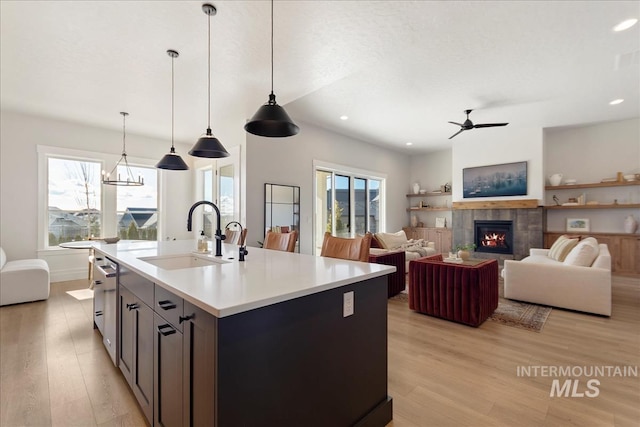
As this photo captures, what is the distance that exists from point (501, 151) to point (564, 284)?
13.7 feet

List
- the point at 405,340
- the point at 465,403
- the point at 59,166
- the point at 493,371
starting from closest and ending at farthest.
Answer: the point at 465,403 → the point at 493,371 → the point at 405,340 → the point at 59,166

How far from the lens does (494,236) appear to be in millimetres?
7023

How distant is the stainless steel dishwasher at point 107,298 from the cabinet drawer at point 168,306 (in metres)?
1.00

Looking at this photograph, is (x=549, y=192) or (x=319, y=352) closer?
(x=319, y=352)

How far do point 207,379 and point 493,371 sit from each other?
2.24m

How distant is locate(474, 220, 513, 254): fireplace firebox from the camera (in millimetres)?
6806

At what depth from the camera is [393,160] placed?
8.57 metres

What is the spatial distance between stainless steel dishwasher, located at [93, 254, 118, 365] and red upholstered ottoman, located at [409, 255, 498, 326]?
10.2ft

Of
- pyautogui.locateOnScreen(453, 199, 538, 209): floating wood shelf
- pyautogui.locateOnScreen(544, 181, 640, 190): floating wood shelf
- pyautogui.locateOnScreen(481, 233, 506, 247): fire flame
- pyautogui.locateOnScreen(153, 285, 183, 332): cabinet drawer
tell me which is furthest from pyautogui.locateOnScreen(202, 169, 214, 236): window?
pyautogui.locateOnScreen(544, 181, 640, 190): floating wood shelf

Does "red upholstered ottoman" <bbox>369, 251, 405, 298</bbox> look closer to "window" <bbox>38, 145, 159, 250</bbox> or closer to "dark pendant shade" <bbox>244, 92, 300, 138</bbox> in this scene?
"dark pendant shade" <bbox>244, 92, 300, 138</bbox>

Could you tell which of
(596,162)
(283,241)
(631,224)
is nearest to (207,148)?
(283,241)

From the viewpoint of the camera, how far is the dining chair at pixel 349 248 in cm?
226

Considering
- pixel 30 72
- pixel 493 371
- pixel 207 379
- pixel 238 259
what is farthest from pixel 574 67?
pixel 30 72

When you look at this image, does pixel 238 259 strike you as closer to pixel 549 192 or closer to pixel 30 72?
pixel 30 72
